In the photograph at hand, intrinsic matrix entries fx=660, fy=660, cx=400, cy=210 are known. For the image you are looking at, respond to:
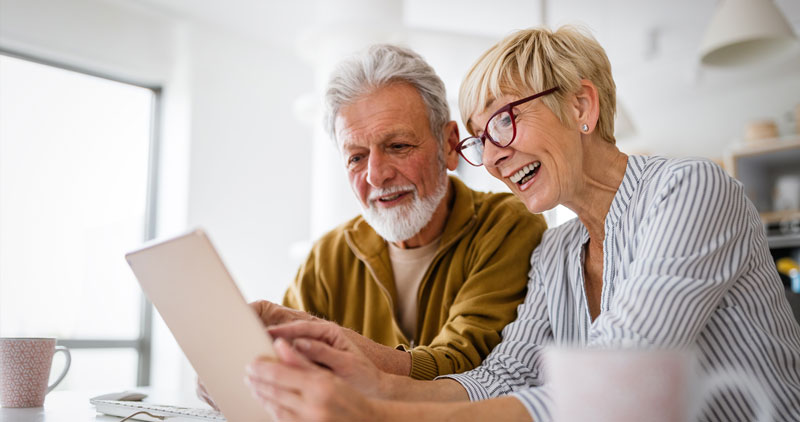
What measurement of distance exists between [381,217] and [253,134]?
3.33 metres

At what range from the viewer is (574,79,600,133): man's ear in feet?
3.83

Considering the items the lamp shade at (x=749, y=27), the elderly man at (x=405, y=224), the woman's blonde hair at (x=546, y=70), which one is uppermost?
the lamp shade at (x=749, y=27)

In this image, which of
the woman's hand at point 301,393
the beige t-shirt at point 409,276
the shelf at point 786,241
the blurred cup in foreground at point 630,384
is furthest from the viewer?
the shelf at point 786,241

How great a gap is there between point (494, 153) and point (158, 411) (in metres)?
0.71

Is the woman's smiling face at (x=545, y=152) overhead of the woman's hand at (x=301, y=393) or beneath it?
overhead

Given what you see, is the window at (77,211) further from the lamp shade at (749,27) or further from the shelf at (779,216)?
the shelf at (779,216)

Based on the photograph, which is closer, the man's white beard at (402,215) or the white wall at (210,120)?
the man's white beard at (402,215)

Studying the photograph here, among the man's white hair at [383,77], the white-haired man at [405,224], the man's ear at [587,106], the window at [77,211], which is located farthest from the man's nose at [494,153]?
the window at [77,211]

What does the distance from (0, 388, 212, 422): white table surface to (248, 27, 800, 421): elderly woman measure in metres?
0.46

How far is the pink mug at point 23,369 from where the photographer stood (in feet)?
3.70

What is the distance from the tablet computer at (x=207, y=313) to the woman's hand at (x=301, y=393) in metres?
0.03

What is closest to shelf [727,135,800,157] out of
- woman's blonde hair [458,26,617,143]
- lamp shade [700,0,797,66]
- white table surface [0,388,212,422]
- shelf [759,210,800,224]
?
shelf [759,210,800,224]

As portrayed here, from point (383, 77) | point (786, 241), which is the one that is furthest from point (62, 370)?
point (786, 241)

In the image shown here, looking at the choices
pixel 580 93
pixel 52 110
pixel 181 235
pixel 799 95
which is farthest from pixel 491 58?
pixel 799 95
